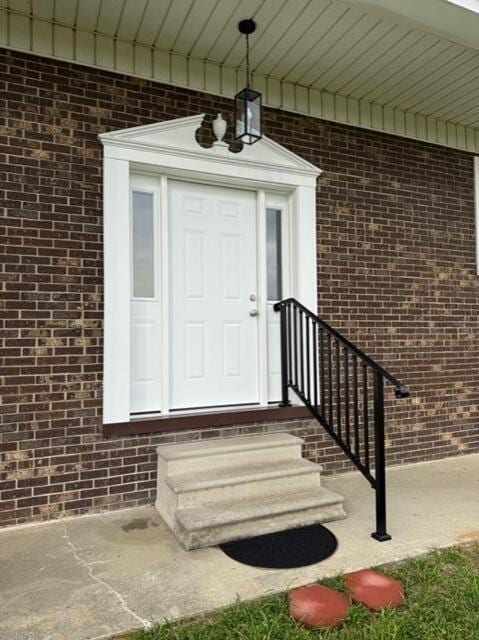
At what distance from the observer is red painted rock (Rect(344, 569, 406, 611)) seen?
2031 millimetres

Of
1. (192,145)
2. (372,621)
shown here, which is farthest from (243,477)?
(192,145)

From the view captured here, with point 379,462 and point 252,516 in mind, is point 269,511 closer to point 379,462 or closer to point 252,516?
point 252,516

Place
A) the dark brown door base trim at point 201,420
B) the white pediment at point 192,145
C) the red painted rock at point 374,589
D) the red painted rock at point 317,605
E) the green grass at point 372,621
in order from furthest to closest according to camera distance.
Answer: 1. the white pediment at point 192,145
2. the dark brown door base trim at point 201,420
3. the red painted rock at point 374,589
4. the red painted rock at point 317,605
5. the green grass at point 372,621

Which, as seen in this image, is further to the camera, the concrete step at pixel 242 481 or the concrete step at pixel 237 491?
the concrete step at pixel 242 481

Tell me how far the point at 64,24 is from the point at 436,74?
275 cm

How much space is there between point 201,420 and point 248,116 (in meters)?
2.07

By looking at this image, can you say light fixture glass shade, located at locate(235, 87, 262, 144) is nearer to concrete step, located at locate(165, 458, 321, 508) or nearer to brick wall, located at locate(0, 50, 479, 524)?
brick wall, located at locate(0, 50, 479, 524)

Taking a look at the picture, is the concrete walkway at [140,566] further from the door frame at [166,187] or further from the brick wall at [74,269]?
the door frame at [166,187]

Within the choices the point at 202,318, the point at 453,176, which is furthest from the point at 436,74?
the point at 202,318

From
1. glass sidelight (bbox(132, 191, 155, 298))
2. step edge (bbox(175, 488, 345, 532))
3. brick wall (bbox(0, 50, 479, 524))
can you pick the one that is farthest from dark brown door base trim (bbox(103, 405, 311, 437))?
glass sidelight (bbox(132, 191, 155, 298))

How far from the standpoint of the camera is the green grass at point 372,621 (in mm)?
1811

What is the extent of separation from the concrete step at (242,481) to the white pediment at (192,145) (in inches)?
85.7

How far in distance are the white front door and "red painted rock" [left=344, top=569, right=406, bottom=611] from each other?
171 cm

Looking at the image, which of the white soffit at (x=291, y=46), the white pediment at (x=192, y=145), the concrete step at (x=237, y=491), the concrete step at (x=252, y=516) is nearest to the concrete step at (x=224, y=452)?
the concrete step at (x=237, y=491)
